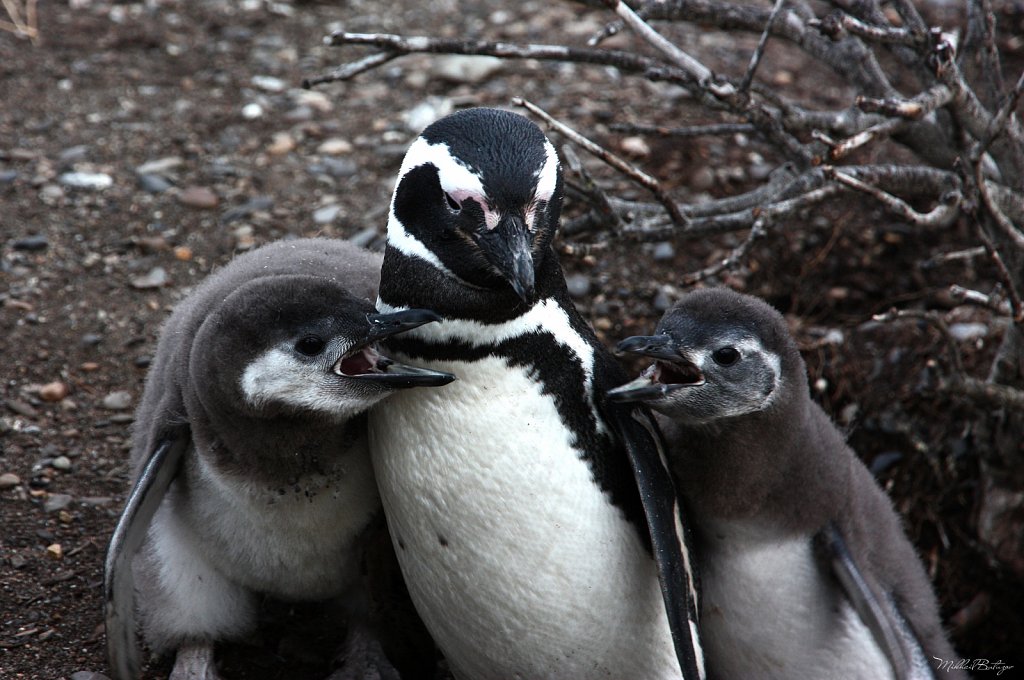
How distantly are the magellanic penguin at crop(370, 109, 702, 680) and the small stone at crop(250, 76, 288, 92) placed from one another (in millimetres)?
2953

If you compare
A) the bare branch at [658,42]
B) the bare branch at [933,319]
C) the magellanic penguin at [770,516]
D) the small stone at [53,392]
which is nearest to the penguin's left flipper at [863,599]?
the magellanic penguin at [770,516]

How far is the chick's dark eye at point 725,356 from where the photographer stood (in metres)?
2.45

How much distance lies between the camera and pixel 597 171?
4.54 m

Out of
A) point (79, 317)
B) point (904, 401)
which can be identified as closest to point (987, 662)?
point (904, 401)

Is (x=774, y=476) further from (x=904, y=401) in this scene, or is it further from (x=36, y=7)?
(x=36, y=7)

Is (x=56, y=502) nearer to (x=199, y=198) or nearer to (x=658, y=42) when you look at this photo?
(x=199, y=198)

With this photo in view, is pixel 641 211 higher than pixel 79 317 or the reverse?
higher

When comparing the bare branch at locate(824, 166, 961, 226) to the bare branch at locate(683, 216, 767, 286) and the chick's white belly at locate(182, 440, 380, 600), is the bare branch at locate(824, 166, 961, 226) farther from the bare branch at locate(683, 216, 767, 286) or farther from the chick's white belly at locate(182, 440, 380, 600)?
the chick's white belly at locate(182, 440, 380, 600)

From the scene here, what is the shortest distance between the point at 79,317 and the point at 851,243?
2789mm

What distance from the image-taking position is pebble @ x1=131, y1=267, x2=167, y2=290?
4.02 meters

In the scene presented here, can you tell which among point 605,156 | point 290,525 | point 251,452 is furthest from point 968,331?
point 251,452

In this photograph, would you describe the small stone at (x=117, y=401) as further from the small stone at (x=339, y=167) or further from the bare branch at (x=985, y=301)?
the bare branch at (x=985, y=301)

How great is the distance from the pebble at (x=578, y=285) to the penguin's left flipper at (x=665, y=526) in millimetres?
1586

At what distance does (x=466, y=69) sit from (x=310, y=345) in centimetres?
300
